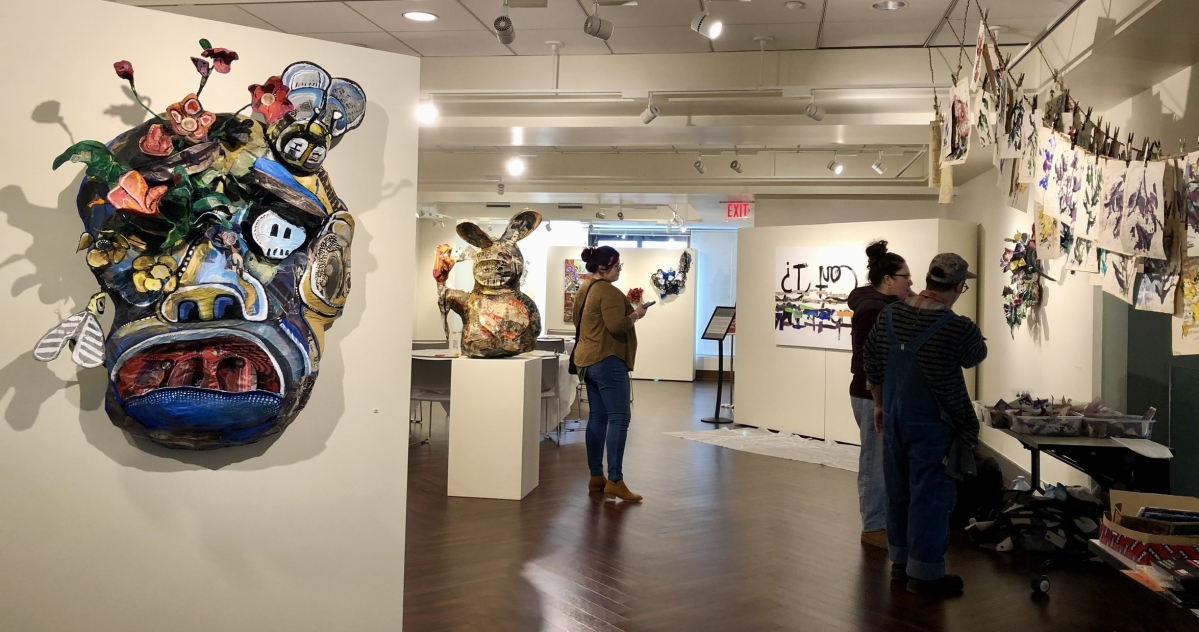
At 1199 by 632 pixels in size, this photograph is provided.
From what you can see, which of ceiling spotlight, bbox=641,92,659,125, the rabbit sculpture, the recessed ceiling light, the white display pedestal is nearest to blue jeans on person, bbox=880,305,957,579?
the white display pedestal

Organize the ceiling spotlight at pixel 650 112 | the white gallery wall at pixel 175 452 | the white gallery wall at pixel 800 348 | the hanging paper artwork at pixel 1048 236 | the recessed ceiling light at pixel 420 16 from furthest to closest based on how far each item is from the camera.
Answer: the white gallery wall at pixel 800 348
the ceiling spotlight at pixel 650 112
the recessed ceiling light at pixel 420 16
the hanging paper artwork at pixel 1048 236
the white gallery wall at pixel 175 452

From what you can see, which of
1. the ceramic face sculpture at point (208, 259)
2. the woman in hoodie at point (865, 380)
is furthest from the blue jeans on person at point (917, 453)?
the ceramic face sculpture at point (208, 259)

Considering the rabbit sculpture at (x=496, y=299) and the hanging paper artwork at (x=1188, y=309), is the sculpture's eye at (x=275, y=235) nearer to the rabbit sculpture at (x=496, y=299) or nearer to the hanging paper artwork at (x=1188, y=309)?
the hanging paper artwork at (x=1188, y=309)

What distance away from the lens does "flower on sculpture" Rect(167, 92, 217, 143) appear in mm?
2092

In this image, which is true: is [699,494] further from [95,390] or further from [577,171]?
[577,171]

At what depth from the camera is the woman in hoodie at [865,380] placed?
4.19m

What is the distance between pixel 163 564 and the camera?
7.38ft

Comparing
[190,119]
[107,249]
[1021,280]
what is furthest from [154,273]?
[1021,280]

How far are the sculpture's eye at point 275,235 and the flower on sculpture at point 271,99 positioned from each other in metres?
0.25

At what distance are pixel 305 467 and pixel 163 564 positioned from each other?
16.7 inches

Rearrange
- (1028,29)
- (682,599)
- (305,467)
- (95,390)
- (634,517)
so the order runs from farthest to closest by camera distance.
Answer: (1028,29), (634,517), (682,599), (305,467), (95,390)

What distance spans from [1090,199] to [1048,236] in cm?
39

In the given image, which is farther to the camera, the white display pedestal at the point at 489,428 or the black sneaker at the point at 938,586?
the white display pedestal at the point at 489,428

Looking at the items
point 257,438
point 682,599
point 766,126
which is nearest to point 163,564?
point 257,438
